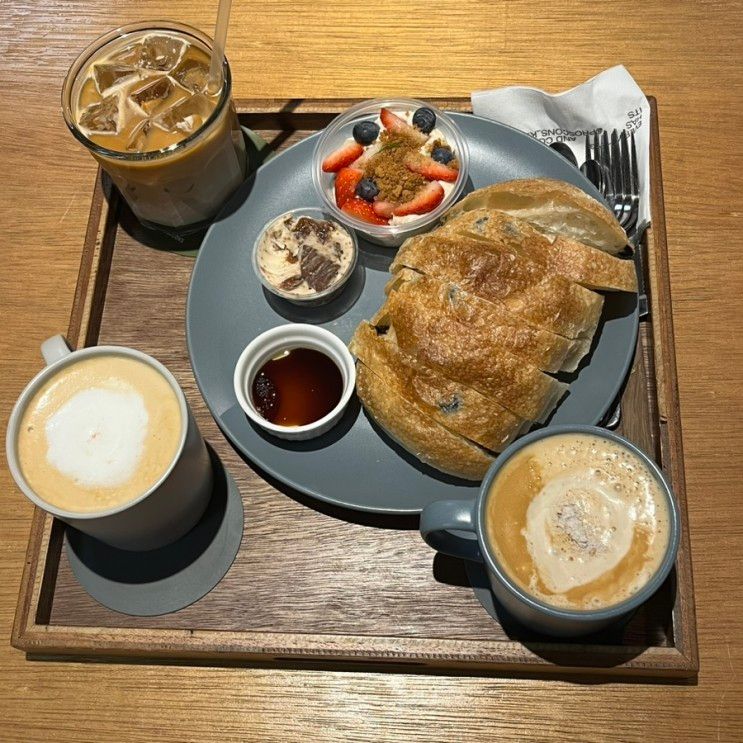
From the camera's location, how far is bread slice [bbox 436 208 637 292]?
→ 171 centimetres

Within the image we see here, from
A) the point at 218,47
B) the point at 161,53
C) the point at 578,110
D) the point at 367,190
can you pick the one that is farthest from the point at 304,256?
the point at 578,110

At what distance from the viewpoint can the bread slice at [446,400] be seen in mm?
1635

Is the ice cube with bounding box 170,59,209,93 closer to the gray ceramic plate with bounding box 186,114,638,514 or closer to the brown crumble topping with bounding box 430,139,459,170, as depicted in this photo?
the gray ceramic plate with bounding box 186,114,638,514

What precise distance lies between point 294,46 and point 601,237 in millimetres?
1127

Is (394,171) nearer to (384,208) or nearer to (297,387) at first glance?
(384,208)

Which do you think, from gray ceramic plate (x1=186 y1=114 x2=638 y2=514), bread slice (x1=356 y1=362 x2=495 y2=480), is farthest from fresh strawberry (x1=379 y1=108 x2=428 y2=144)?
bread slice (x1=356 y1=362 x2=495 y2=480)

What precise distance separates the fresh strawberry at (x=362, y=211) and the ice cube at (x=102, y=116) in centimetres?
63

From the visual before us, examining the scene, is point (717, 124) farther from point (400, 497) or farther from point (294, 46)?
point (400, 497)

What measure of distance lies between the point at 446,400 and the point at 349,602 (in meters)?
0.49

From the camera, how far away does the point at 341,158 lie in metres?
2.04

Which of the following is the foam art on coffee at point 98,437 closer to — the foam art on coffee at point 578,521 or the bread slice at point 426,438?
the bread slice at point 426,438

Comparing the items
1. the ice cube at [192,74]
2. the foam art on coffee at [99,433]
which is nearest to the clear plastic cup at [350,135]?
the ice cube at [192,74]

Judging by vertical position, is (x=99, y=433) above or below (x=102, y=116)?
below

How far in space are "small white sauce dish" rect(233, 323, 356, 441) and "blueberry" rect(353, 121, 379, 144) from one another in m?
0.56
